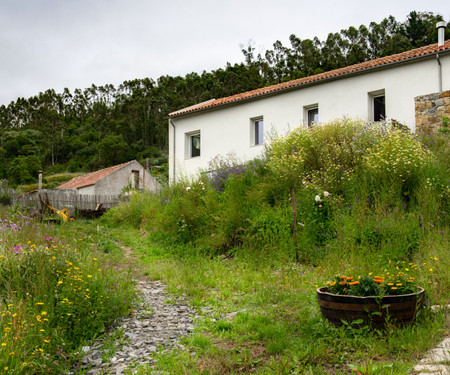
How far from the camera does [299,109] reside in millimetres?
14648

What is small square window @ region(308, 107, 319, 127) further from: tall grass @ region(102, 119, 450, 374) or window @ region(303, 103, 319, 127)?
tall grass @ region(102, 119, 450, 374)

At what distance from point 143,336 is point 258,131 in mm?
A: 12924

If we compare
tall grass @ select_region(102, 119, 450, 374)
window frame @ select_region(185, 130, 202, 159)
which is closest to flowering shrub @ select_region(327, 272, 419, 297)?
tall grass @ select_region(102, 119, 450, 374)

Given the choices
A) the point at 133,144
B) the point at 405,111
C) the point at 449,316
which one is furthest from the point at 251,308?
the point at 133,144

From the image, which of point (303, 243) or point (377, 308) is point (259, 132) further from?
point (377, 308)

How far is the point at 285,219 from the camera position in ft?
26.1

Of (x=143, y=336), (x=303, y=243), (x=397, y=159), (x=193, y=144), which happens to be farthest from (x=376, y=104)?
(x=143, y=336)

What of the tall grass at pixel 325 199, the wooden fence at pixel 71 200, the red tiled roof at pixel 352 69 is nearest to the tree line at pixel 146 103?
the red tiled roof at pixel 352 69

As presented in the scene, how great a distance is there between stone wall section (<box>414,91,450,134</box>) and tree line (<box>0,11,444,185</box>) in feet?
79.2

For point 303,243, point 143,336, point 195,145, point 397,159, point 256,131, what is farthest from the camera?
point 195,145

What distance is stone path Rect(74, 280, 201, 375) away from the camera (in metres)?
3.64

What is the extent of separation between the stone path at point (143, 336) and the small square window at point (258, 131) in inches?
445

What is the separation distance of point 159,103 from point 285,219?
1932 inches

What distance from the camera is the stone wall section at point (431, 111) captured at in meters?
9.78
